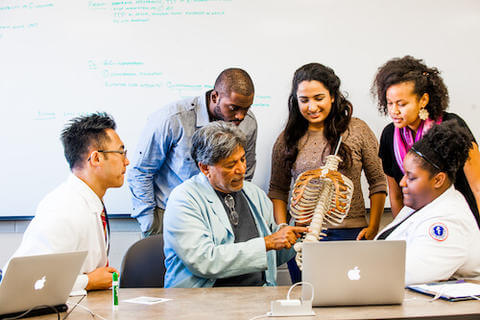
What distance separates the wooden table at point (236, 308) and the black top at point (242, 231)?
33 centimetres

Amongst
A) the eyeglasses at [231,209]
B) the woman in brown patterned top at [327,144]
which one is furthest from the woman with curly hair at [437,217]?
the eyeglasses at [231,209]

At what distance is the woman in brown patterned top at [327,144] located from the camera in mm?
2963

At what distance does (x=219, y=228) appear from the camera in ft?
7.89

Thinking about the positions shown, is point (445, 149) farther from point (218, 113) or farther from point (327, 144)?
point (218, 113)

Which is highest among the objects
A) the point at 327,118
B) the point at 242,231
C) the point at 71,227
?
the point at 327,118

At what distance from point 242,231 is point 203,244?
1.07 ft

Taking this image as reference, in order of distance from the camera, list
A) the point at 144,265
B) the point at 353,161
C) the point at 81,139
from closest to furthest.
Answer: the point at 81,139 < the point at 144,265 < the point at 353,161

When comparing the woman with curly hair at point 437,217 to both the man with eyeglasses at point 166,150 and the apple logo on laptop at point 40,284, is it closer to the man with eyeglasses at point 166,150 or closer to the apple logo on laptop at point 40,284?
the man with eyeglasses at point 166,150

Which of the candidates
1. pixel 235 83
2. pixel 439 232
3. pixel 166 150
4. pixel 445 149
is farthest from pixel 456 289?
pixel 166 150

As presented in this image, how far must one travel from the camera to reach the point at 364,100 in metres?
3.68

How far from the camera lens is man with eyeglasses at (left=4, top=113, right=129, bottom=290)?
2.03m

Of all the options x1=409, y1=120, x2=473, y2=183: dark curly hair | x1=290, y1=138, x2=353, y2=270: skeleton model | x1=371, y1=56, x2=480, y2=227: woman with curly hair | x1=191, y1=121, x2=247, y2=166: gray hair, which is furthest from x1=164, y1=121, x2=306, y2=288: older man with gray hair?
x1=371, y1=56, x2=480, y2=227: woman with curly hair

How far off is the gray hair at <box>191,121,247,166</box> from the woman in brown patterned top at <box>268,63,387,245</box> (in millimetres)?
689

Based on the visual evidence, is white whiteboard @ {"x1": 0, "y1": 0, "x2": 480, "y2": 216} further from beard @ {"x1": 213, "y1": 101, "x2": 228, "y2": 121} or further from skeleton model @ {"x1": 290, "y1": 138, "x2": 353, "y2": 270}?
skeleton model @ {"x1": 290, "y1": 138, "x2": 353, "y2": 270}
